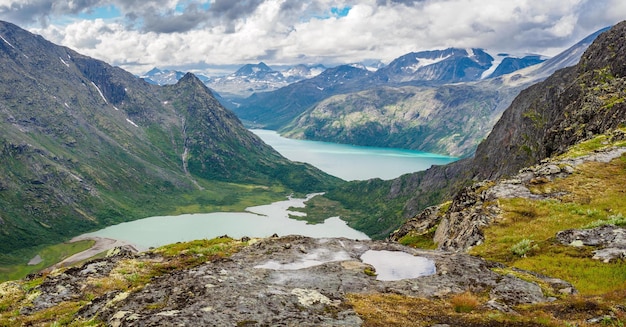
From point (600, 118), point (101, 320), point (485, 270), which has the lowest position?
point (485, 270)

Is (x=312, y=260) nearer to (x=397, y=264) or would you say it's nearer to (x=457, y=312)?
(x=397, y=264)

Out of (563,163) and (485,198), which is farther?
(563,163)

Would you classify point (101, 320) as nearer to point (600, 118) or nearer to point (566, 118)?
point (600, 118)

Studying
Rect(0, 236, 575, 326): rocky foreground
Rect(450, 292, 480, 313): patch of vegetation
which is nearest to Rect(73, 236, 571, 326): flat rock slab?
Rect(0, 236, 575, 326): rocky foreground

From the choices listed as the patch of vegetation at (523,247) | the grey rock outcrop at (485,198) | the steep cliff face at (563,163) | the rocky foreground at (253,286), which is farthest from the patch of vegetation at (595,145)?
the rocky foreground at (253,286)

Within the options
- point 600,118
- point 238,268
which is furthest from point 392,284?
point 600,118

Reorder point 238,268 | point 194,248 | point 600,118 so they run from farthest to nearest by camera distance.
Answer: point 600,118 → point 194,248 → point 238,268

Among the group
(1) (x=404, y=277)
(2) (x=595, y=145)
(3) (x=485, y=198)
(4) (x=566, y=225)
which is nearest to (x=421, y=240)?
(3) (x=485, y=198)

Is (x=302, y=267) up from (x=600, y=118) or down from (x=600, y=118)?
down

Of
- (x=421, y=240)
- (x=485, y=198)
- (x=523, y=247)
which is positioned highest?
(x=485, y=198)
